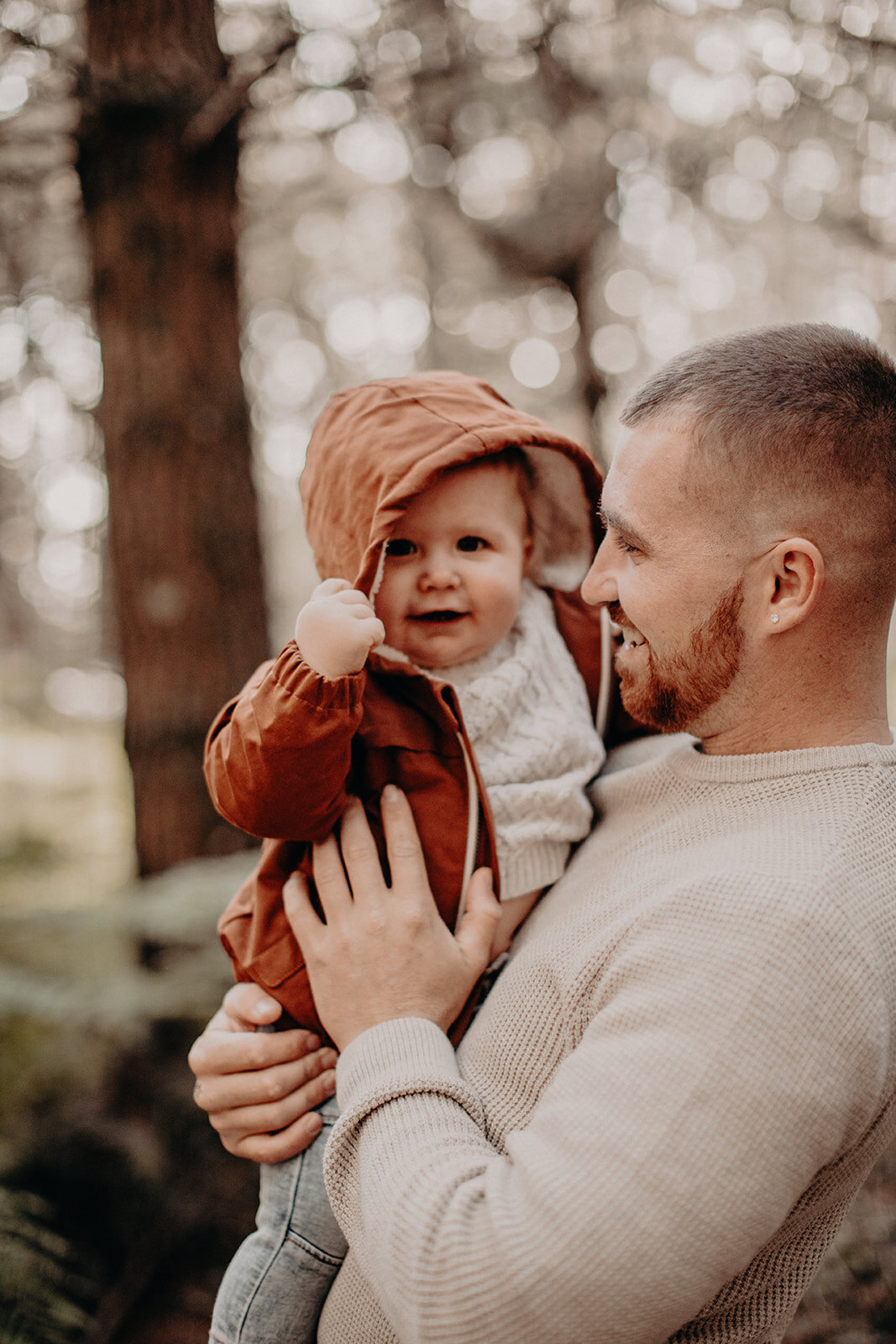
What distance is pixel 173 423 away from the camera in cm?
326

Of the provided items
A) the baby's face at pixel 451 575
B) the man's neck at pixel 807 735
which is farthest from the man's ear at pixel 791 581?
the baby's face at pixel 451 575

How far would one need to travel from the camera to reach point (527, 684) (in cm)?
191

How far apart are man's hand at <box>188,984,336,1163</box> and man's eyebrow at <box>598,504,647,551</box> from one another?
1.10 meters

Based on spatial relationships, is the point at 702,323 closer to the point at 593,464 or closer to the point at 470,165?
the point at 470,165

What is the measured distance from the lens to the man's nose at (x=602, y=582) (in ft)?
5.29

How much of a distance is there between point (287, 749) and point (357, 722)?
13cm

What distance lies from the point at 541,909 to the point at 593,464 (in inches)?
38.1

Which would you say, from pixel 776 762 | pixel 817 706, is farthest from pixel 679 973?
pixel 817 706

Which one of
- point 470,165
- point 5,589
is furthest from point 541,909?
point 5,589

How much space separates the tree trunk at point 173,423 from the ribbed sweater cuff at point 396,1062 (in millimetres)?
2074

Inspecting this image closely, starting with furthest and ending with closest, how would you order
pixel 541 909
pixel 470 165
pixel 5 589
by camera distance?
pixel 5 589 < pixel 470 165 < pixel 541 909

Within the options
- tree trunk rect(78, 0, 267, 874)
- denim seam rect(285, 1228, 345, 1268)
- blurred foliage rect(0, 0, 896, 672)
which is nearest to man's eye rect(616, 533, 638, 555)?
denim seam rect(285, 1228, 345, 1268)

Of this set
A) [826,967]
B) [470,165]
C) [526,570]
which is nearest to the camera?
[826,967]

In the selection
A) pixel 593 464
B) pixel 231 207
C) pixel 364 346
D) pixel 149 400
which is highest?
pixel 364 346
